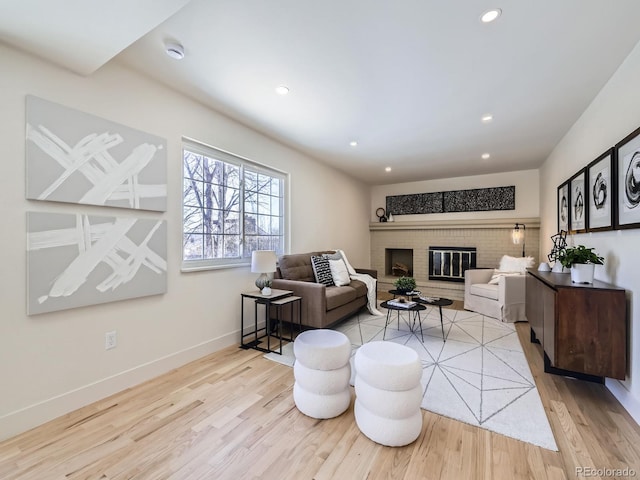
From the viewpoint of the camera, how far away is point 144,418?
180 cm

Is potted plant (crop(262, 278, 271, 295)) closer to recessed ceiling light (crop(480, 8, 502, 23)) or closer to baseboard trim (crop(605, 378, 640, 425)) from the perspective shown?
recessed ceiling light (crop(480, 8, 502, 23))

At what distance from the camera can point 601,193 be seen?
2.34 m

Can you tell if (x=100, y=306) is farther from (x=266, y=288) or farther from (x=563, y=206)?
(x=563, y=206)

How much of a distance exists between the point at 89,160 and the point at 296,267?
7.66 ft

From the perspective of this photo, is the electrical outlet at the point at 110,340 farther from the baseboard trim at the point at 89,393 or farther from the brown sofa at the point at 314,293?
the brown sofa at the point at 314,293

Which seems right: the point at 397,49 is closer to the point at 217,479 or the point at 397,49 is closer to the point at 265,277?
the point at 265,277

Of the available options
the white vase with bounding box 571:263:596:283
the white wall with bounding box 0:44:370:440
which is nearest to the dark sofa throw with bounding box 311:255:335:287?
the white wall with bounding box 0:44:370:440

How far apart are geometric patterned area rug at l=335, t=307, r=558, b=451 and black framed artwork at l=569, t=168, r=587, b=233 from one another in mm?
1377

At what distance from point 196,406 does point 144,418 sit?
0.30 meters

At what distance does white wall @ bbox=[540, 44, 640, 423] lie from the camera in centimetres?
183

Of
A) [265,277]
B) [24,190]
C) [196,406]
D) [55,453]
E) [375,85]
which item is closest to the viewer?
[55,453]

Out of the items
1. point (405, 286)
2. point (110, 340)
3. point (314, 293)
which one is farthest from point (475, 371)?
point (110, 340)

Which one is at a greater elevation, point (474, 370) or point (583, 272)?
point (583, 272)

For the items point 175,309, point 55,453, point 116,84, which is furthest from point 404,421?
point 116,84
